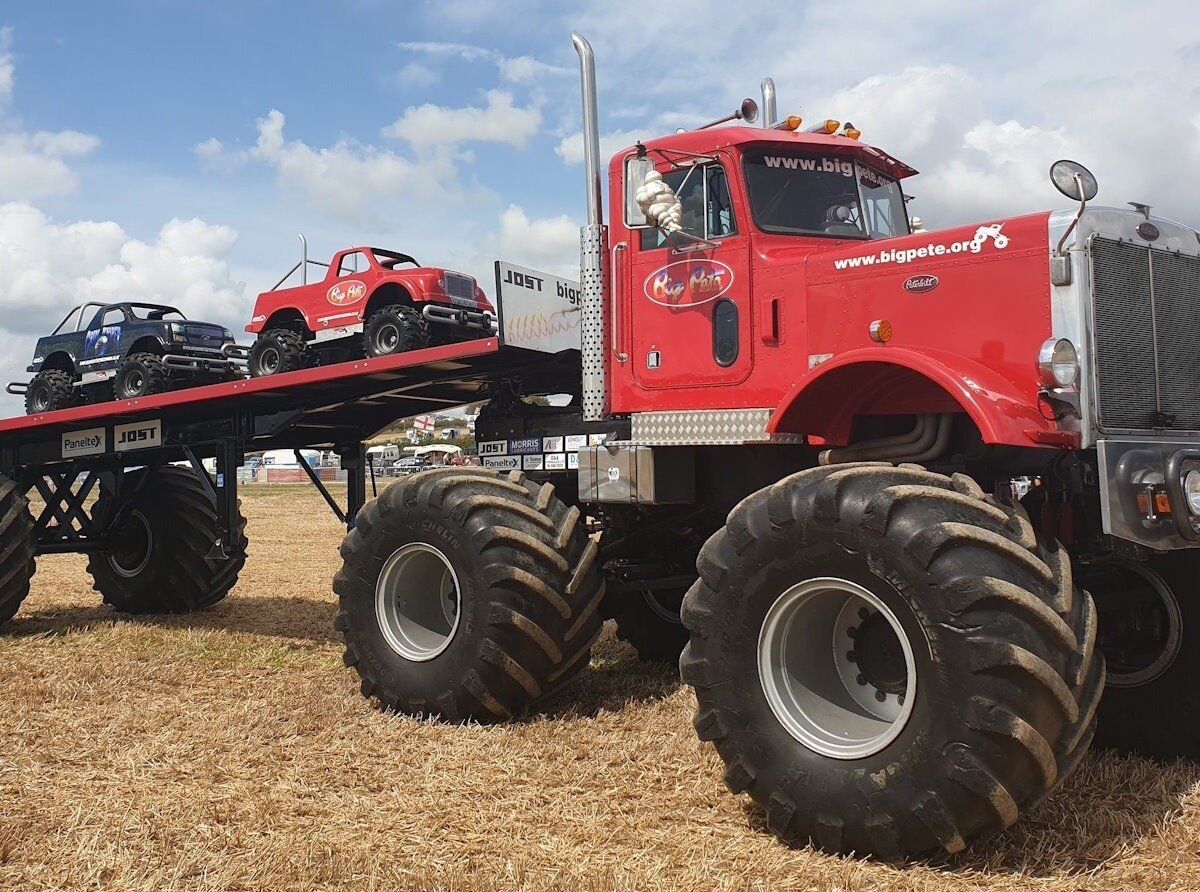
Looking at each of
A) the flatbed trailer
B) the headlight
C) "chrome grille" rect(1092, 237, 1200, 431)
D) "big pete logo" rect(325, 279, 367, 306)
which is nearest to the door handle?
the flatbed trailer

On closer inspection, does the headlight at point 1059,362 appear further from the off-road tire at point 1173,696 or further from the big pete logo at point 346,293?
the big pete logo at point 346,293

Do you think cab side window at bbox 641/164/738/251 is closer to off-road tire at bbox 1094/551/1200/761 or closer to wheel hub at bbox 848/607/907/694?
wheel hub at bbox 848/607/907/694

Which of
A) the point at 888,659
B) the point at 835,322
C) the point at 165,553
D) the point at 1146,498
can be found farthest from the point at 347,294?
the point at 1146,498

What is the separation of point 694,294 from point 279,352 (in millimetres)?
8054

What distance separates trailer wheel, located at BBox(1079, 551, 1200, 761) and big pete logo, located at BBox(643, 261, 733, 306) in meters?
2.24

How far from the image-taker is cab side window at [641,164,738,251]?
5609mm

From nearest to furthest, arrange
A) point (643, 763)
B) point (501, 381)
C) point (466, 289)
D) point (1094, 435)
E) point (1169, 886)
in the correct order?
1. point (1169, 886)
2. point (1094, 435)
3. point (643, 763)
4. point (501, 381)
5. point (466, 289)

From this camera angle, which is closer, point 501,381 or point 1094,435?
point 1094,435

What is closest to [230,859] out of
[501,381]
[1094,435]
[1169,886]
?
[1169,886]

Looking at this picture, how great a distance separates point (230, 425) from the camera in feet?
29.3

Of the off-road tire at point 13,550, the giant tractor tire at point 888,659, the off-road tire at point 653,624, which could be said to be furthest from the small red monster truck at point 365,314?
the giant tractor tire at point 888,659

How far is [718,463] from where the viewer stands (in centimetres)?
619

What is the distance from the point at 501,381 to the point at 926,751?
448cm

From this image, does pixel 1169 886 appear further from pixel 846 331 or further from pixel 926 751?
pixel 846 331
